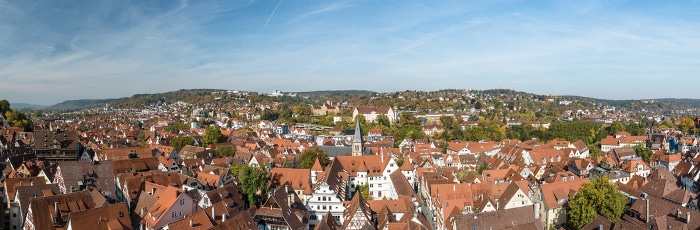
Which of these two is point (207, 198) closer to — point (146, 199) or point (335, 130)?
point (146, 199)

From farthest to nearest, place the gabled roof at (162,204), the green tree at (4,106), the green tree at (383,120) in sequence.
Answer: the green tree at (383,120) < the green tree at (4,106) < the gabled roof at (162,204)

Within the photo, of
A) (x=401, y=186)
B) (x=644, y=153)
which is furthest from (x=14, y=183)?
(x=644, y=153)

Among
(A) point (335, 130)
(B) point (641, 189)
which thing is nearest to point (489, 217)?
(B) point (641, 189)

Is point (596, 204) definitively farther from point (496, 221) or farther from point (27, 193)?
point (27, 193)

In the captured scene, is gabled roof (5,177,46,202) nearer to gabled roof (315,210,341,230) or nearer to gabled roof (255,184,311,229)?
gabled roof (255,184,311,229)

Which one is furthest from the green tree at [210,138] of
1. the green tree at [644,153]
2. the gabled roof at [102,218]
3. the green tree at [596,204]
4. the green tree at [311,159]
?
the green tree at [644,153]

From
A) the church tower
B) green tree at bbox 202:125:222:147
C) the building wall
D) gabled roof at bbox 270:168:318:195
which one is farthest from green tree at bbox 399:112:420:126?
the building wall

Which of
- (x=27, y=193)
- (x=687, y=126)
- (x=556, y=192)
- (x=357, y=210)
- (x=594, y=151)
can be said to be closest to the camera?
(x=27, y=193)

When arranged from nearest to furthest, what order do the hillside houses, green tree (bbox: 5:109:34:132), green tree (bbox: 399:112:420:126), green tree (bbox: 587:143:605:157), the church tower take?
the hillside houses < the church tower < green tree (bbox: 5:109:34:132) < green tree (bbox: 587:143:605:157) < green tree (bbox: 399:112:420:126)

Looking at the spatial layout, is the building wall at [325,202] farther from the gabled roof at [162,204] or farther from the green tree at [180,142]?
the green tree at [180,142]
